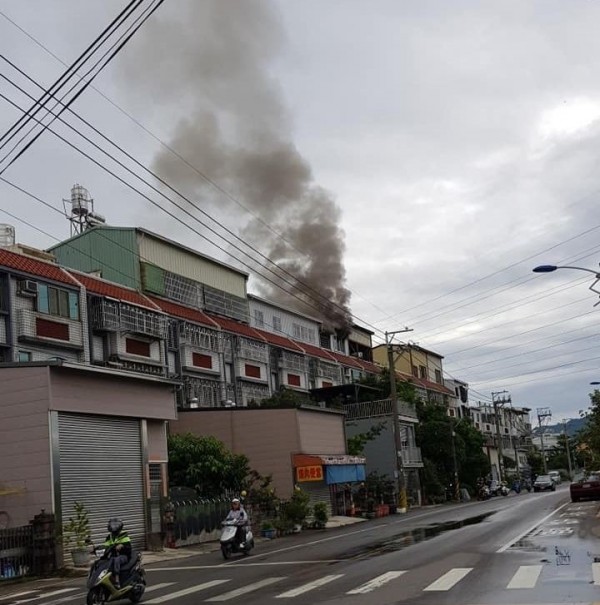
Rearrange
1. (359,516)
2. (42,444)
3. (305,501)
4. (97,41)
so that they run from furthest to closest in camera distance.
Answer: (359,516) → (305,501) → (42,444) → (97,41)

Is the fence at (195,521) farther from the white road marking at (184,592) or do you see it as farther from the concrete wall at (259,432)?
the white road marking at (184,592)

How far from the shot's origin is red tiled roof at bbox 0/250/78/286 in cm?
3292

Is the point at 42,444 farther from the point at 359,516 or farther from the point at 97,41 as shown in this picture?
the point at 359,516

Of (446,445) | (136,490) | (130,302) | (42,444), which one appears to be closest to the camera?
(42,444)

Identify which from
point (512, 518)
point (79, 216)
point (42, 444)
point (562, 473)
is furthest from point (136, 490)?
point (562, 473)

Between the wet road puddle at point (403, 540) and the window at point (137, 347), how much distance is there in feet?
54.2

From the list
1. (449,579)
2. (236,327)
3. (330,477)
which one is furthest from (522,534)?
(236,327)

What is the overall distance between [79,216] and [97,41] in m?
42.4

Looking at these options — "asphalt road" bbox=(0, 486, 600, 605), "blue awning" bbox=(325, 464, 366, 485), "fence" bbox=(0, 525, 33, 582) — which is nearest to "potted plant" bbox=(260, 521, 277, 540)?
"asphalt road" bbox=(0, 486, 600, 605)

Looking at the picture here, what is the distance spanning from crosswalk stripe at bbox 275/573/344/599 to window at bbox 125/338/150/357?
25095mm

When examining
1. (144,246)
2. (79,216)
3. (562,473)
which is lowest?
(562,473)

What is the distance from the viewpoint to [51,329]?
1340 inches

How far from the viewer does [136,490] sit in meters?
26.1

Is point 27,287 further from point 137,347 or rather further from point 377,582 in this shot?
point 377,582
